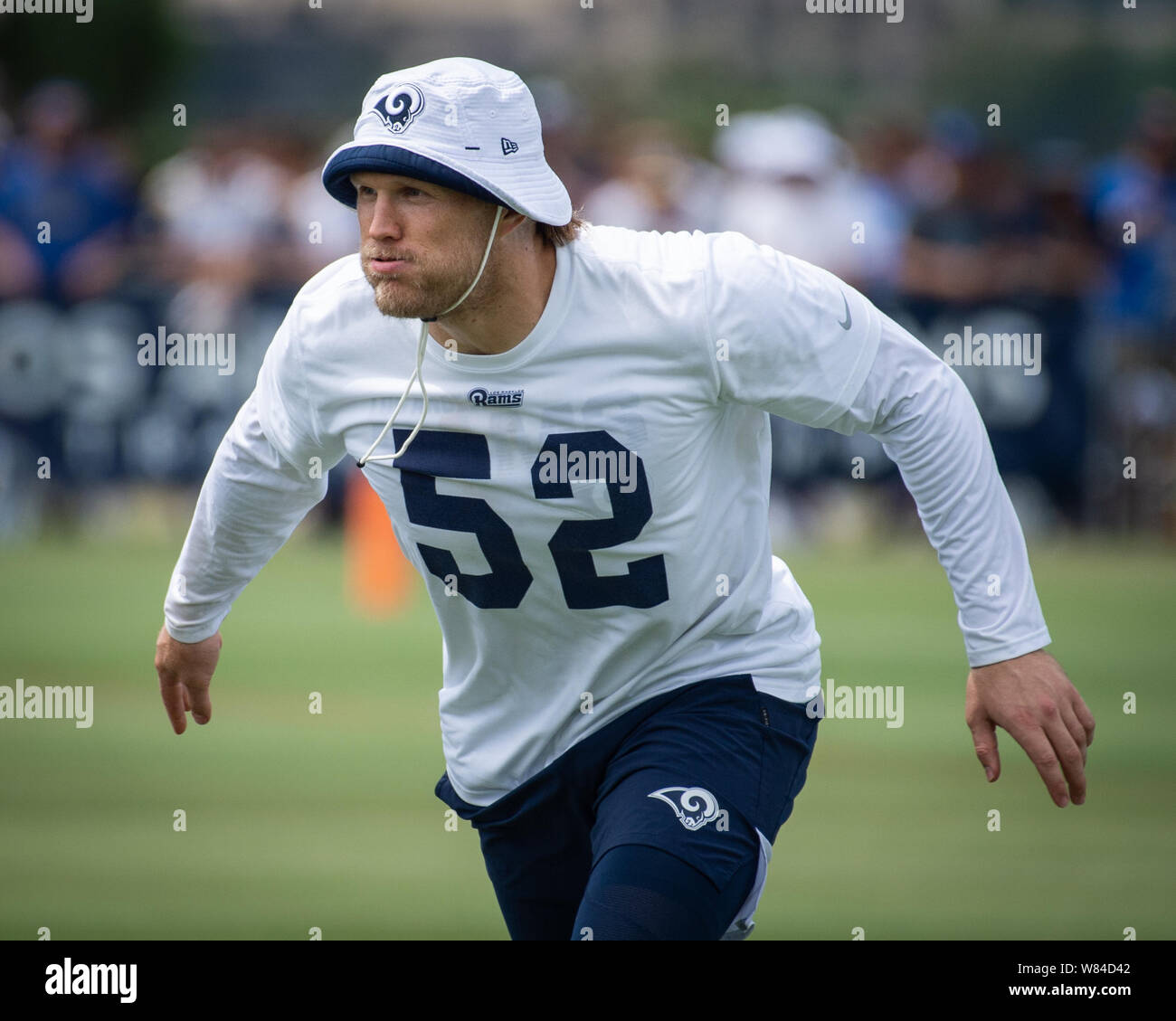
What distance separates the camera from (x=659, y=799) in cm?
427

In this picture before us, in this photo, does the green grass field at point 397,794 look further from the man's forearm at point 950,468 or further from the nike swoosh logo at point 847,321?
the nike swoosh logo at point 847,321

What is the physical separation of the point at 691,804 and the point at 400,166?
1538 mm

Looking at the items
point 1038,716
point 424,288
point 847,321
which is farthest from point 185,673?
point 1038,716

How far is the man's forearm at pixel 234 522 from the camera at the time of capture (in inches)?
192

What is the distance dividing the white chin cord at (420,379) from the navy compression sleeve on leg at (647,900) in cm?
109

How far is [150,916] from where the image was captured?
6238mm

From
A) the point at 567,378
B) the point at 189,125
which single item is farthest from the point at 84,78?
the point at 567,378

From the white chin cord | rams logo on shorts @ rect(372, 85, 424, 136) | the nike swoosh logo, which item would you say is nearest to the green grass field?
the white chin cord

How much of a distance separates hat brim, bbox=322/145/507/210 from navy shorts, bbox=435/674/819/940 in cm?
128

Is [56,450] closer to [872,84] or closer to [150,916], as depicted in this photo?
[150,916]

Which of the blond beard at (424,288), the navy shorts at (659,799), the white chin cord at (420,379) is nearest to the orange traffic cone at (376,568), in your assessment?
the navy shorts at (659,799)

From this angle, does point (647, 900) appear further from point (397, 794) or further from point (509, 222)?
point (397, 794)

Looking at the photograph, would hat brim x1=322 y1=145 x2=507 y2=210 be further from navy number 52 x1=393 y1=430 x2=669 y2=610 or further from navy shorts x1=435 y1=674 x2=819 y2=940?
navy shorts x1=435 y1=674 x2=819 y2=940

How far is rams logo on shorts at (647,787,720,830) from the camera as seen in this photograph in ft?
13.9
